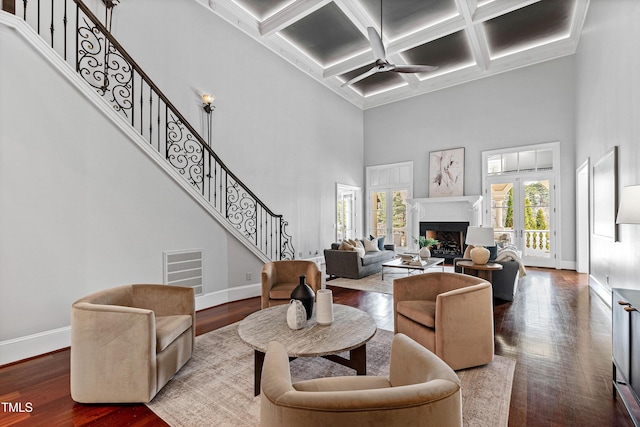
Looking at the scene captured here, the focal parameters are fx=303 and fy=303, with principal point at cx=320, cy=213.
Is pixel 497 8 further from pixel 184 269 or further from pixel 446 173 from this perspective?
pixel 184 269

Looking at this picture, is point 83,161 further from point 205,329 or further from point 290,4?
point 290,4

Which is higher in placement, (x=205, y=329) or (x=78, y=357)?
(x=78, y=357)

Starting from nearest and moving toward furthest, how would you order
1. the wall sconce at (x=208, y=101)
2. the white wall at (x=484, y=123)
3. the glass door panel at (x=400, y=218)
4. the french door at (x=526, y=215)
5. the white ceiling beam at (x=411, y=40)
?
the wall sconce at (x=208, y=101)
the white ceiling beam at (x=411, y=40)
the white wall at (x=484, y=123)
the french door at (x=526, y=215)
the glass door panel at (x=400, y=218)

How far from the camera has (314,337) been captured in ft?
7.06

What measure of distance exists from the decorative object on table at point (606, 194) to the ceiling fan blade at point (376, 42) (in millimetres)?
3501

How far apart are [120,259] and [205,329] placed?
1.26 metres

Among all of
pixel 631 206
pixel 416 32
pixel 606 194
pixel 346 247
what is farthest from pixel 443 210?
pixel 631 206

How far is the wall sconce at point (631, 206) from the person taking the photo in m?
2.21

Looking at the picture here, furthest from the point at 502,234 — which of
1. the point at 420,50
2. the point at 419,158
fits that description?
the point at 420,50

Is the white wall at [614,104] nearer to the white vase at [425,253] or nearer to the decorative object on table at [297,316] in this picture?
the white vase at [425,253]

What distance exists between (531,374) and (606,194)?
11.2ft

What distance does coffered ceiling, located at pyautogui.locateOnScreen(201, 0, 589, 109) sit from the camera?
5535mm

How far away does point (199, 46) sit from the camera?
17.3ft

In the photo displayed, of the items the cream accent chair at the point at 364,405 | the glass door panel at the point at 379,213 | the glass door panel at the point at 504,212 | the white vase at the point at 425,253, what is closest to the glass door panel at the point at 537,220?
the glass door panel at the point at 504,212
